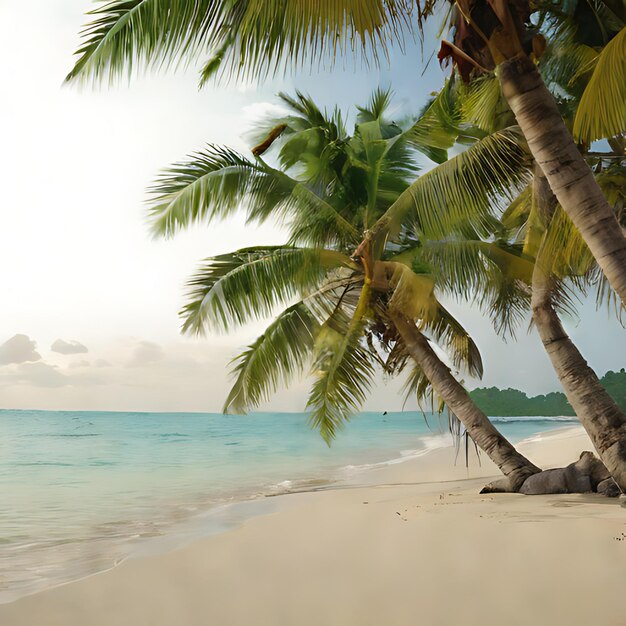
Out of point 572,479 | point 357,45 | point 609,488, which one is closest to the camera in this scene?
point 357,45

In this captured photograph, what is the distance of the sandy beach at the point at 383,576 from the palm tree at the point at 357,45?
189 cm

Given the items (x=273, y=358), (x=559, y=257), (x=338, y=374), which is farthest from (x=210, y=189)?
(x=559, y=257)

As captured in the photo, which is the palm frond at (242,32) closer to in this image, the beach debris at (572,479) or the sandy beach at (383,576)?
the sandy beach at (383,576)

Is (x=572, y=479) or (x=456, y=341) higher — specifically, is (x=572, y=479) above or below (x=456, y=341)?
below

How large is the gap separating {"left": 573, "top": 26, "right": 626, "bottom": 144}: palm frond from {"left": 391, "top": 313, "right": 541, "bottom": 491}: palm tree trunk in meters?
4.98

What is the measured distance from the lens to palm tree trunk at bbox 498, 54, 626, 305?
4.55m

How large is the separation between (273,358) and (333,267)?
5.12 feet

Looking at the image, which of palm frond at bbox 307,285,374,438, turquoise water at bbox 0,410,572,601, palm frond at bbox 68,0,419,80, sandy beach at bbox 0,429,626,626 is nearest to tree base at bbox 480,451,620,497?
sandy beach at bbox 0,429,626,626

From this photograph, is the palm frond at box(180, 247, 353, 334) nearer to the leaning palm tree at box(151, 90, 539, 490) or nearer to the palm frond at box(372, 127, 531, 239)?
the leaning palm tree at box(151, 90, 539, 490)

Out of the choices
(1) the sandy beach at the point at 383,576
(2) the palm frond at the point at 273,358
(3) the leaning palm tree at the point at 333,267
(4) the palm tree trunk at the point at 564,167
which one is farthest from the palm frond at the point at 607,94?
(2) the palm frond at the point at 273,358

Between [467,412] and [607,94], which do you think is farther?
[467,412]

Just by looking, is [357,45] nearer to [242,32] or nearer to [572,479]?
[242,32]

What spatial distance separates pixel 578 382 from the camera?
24.9 feet

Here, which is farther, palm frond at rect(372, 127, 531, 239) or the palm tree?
palm frond at rect(372, 127, 531, 239)
